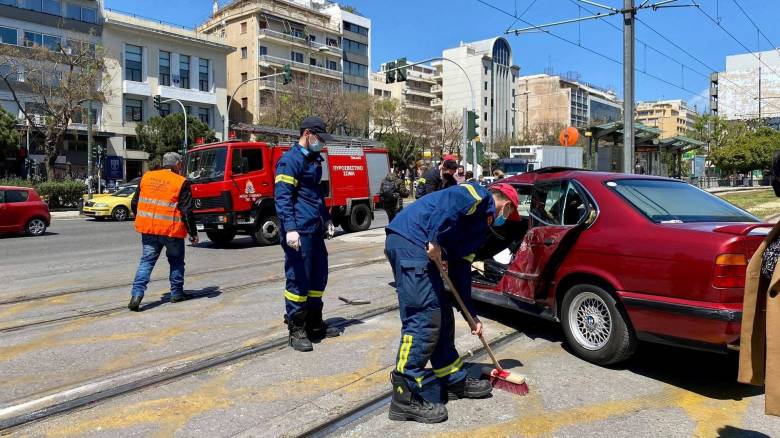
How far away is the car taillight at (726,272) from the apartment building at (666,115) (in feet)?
573

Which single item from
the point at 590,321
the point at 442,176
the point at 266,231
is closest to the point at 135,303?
the point at 442,176

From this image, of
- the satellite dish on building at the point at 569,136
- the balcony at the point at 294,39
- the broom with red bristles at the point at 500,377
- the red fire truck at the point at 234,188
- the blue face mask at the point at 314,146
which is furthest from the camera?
the balcony at the point at 294,39

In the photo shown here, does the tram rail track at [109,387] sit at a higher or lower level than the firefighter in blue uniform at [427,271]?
lower

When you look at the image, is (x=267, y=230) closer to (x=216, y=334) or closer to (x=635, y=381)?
(x=216, y=334)

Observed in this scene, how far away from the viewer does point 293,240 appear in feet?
16.0

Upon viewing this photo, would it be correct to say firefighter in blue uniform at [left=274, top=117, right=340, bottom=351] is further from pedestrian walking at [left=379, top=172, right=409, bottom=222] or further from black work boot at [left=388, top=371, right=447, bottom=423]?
pedestrian walking at [left=379, top=172, right=409, bottom=222]

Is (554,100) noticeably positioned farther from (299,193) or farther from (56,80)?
(299,193)

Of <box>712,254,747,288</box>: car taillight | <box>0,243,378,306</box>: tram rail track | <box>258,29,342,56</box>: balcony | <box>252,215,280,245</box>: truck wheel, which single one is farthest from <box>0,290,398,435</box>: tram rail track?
<box>258,29,342,56</box>: balcony

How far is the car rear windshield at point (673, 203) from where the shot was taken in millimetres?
4664

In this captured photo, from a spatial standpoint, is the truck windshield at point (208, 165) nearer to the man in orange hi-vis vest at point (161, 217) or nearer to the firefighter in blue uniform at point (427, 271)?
the man in orange hi-vis vest at point (161, 217)

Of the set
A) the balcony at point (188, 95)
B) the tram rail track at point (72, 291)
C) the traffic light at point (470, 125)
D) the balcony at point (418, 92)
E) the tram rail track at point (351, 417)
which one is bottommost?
the tram rail track at point (351, 417)

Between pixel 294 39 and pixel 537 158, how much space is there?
4183 centimetres

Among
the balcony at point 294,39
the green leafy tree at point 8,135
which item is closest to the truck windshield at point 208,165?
the green leafy tree at point 8,135

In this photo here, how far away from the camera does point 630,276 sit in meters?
4.32
